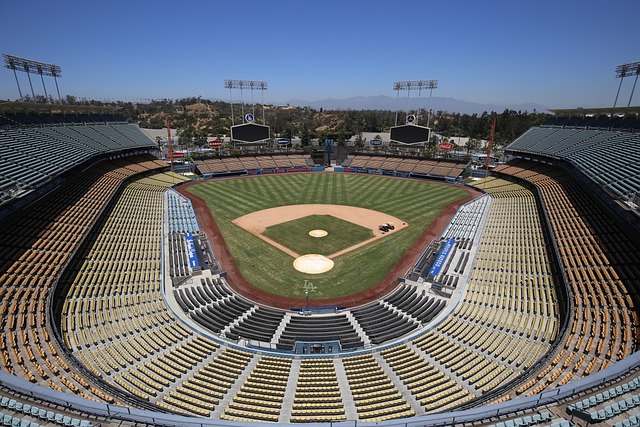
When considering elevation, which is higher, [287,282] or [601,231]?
[601,231]

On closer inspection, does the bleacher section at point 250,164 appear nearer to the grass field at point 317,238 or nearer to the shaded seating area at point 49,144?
the shaded seating area at point 49,144

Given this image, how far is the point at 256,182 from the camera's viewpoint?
78.2m

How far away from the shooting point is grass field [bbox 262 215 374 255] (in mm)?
42656

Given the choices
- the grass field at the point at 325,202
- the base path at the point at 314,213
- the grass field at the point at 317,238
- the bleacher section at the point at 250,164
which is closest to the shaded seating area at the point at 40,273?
the grass field at the point at 325,202

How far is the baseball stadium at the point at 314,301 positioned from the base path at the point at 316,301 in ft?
0.92

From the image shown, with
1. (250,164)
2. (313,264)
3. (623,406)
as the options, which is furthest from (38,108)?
(623,406)

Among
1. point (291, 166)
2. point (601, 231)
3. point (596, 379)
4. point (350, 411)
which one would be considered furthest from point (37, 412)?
point (291, 166)

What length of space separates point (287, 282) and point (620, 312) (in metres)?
27.4

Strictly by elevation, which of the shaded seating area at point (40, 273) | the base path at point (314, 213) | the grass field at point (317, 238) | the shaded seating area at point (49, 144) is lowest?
the grass field at point (317, 238)

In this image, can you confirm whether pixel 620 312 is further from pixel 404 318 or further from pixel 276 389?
pixel 276 389

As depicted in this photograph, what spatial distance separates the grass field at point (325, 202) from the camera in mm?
34812

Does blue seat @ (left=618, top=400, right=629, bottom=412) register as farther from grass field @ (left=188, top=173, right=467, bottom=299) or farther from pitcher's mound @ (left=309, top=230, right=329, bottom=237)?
pitcher's mound @ (left=309, top=230, right=329, bottom=237)

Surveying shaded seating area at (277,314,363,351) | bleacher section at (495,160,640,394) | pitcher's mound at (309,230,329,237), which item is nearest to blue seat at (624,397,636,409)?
bleacher section at (495,160,640,394)

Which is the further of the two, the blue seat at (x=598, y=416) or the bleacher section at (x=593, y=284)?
the bleacher section at (x=593, y=284)
